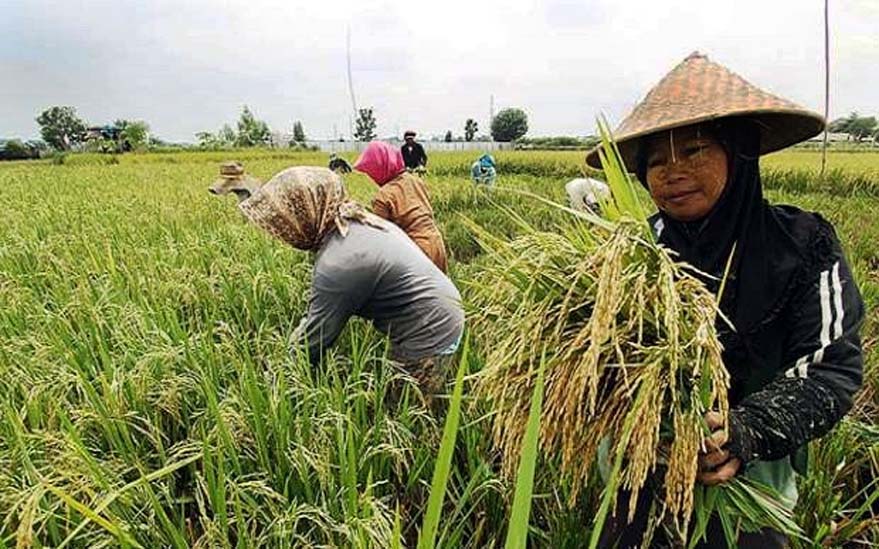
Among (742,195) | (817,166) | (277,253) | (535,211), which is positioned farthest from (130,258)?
(817,166)

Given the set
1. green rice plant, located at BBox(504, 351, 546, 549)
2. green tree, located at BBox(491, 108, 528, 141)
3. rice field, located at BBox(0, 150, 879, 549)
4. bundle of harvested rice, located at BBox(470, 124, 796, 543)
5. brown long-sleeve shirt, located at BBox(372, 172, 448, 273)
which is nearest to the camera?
green rice plant, located at BBox(504, 351, 546, 549)

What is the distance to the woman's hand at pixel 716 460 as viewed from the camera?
85 cm

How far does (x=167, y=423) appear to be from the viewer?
170cm

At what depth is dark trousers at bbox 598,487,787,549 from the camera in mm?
1170

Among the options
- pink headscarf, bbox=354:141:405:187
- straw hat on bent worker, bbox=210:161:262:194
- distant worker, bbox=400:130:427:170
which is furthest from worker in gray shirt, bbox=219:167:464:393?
distant worker, bbox=400:130:427:170

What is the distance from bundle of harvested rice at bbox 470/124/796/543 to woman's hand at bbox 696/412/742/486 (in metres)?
0.04

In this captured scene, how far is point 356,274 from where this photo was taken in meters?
2.03

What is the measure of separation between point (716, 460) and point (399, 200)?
274cm

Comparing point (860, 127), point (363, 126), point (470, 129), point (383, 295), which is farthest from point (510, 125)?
point (383, 295)

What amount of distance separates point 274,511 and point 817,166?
13718 millimetres

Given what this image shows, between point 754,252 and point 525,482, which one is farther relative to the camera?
point 754,252

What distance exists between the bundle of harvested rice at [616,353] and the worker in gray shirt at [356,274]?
117cm

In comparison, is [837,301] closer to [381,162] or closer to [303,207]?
[303,207]

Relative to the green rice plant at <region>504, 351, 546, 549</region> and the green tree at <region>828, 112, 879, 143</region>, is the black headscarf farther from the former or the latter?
Result: the green tree at <region>828, 112, 879, 143</region>
